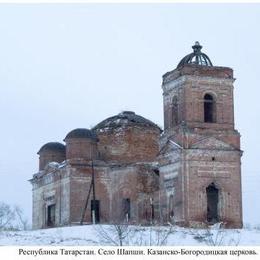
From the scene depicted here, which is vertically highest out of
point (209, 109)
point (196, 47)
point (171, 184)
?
point (196, 47)

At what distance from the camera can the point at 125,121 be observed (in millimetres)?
37062

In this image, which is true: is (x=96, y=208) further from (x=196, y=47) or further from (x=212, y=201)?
(x=196, y=47)

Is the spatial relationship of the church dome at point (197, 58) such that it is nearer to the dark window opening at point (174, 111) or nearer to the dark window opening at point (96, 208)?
the dark window opening at point (174, 111)

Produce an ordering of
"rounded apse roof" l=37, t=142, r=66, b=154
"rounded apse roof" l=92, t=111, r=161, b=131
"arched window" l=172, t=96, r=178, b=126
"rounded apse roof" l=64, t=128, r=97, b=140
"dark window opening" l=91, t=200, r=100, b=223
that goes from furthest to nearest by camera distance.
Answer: "rounded apse roof" l=37, t=142, r=66, b=154 → "rounded apse roof" l=92, t=111, r=161, b=131 → "rounded apse roof" l=64, t=128, r=97, b=140 → "dark window opening" l=91, t=200, r=100, b=223 → "arched window" l=172, t=96, r=178, b=126

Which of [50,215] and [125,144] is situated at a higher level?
[125,144]

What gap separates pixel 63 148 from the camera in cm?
3869

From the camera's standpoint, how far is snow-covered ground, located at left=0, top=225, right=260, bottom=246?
2301 cm

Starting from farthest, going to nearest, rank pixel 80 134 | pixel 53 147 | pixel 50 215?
1. pixel 53 147
2. pixel 50 215
3. pixel 80 134

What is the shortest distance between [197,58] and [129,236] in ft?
38.9

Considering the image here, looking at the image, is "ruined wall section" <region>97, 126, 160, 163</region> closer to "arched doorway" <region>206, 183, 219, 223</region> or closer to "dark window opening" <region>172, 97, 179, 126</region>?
"dark window opening" <region>172, 97, 179, 126</region>

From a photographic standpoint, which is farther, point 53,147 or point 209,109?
point 53,147

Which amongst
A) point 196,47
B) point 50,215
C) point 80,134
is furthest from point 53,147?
point 196,47

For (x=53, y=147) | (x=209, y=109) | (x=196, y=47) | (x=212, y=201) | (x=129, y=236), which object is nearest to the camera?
(x=129, y=236)

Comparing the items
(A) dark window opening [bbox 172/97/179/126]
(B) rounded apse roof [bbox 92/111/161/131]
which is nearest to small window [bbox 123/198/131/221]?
(B) rounded apse roof [bbox 92/111/161/131]
